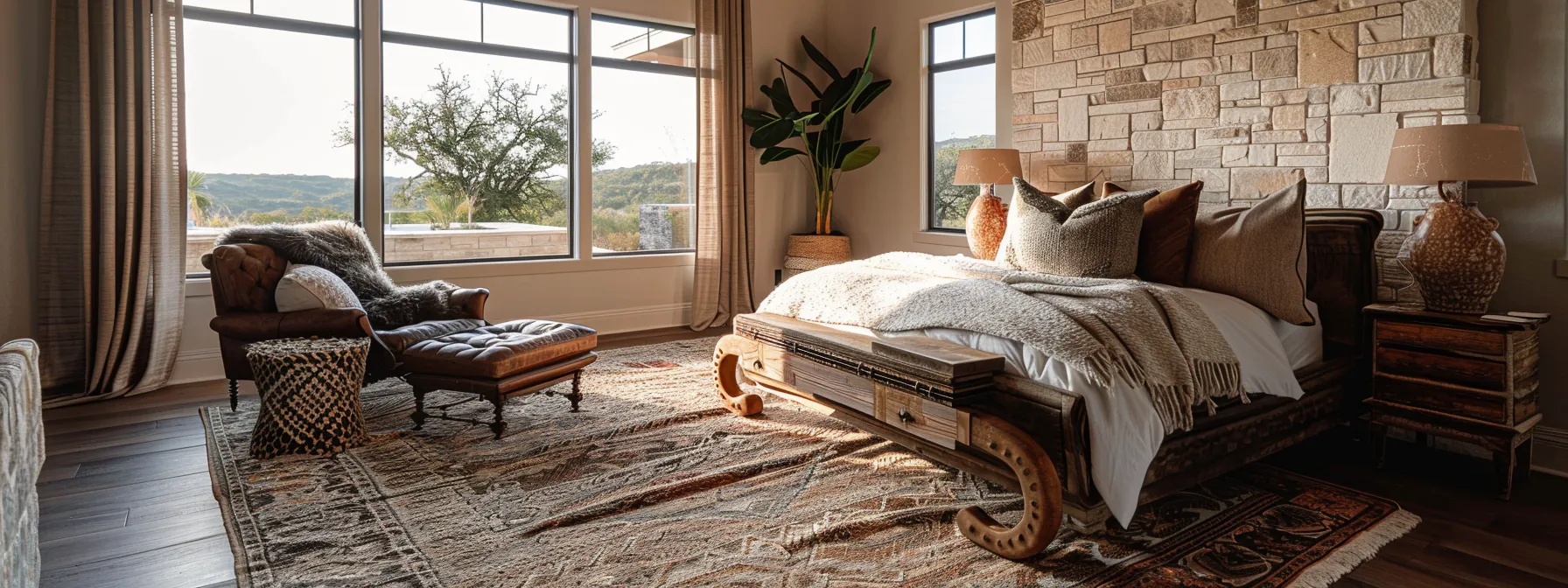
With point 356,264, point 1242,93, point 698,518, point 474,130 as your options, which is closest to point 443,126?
point 474,130

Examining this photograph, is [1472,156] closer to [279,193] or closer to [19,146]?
[279,193]

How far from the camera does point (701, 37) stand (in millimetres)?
6211

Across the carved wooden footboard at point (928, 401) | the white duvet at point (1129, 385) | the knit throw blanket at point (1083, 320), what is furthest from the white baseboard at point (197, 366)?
the white duvet at point (1129, 385)

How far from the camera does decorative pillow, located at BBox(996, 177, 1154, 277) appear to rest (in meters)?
3.37

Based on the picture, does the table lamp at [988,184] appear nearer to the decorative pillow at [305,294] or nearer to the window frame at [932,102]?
the window frame at [932,102]

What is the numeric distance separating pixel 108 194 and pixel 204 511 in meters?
2.35

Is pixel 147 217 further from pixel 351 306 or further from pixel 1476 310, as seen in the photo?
pixel 1476 310

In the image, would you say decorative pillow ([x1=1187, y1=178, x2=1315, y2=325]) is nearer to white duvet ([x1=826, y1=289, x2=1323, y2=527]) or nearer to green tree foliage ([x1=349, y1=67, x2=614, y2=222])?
white duvet ([x1=826, y1=289, x2=1323, y2=527])

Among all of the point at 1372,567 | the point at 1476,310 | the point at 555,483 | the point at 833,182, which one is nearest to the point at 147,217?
the point at 555,483

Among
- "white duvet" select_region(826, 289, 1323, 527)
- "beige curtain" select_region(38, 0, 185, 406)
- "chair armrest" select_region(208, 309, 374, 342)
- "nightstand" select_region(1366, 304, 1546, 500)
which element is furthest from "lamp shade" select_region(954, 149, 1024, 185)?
"beige curtain" select_region(38, 0, 185, 406)

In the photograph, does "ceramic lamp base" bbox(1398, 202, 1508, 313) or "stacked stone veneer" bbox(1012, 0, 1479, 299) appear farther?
"stacked stone veneer" bbox(1012, 0, 1479, 299)

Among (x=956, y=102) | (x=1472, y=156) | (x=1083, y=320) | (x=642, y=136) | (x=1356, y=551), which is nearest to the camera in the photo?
(x=1356, y=551)

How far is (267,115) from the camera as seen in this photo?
4836 millimetres

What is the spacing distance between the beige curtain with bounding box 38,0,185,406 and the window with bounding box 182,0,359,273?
0.76ft
